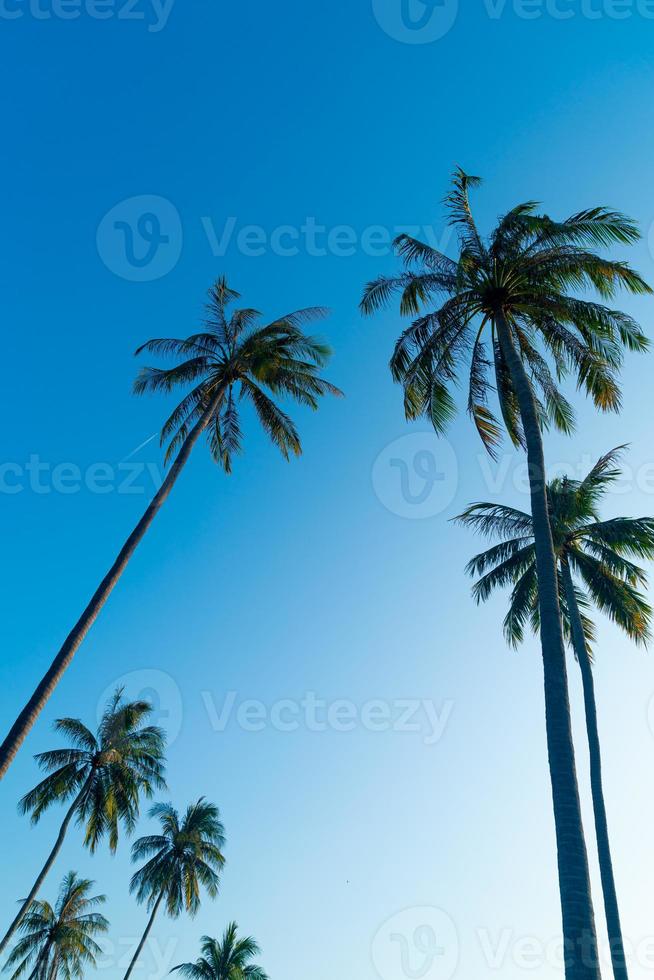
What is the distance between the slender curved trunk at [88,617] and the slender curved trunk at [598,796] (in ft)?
39.7

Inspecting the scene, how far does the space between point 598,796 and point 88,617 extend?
15.1 m

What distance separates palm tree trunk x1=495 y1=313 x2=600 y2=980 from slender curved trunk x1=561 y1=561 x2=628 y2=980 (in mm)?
10407

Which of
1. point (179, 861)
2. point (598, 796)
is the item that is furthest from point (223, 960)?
point (598, 796)

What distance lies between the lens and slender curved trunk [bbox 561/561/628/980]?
65.6 feet

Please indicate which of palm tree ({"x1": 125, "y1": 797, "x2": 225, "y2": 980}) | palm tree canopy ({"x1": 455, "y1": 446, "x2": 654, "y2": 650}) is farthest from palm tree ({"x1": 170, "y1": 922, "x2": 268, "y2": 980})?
palm tree canopy ({"x1": 455, "y1": 446, "x2": 654, "y2": 650})

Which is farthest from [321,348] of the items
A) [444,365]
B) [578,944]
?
[578,944]

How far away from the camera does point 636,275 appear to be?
15266mm

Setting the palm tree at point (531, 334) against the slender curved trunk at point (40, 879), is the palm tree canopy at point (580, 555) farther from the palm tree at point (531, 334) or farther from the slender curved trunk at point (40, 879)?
the slender curved trunk at point (40, 879)

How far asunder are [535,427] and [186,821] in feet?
124

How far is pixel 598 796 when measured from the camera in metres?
21.5

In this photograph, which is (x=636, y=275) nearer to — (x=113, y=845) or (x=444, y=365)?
(x=444, y=365)

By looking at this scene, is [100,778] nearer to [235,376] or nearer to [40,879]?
[40,879]

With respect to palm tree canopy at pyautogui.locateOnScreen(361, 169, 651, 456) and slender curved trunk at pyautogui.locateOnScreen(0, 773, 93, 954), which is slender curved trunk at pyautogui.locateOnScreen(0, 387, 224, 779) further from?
slender curved trunk at pyautogui.locateOnScreen(0, 773, 93, 954)

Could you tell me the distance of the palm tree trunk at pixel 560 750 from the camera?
9453mm
